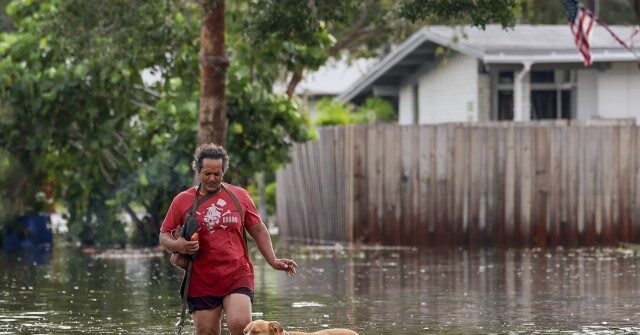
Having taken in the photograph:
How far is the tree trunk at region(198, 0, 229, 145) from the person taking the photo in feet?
75.1

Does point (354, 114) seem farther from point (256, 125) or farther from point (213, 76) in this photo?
point (213, 76)

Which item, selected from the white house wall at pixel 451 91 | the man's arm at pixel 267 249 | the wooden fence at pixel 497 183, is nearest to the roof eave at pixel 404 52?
the white house wall at pixel 451 91

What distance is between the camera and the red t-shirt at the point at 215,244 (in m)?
10.9

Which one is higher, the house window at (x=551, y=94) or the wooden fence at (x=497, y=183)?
the house window at (x=551, y=94)

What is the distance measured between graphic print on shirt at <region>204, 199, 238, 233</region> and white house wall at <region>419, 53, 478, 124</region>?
24.6 m

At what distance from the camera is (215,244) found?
10.9 meters

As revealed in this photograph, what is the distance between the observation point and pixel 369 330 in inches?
580

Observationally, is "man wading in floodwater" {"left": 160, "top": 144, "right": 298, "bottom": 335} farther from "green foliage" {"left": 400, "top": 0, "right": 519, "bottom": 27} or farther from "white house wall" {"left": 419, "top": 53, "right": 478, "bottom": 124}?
"white house wall" {"left": 419, "top": 53, "right": 478, "bottom": 124}

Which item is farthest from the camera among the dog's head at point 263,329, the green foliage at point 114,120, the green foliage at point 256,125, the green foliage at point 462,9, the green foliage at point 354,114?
the green foliage at point 354,114

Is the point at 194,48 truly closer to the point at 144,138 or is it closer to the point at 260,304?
the point at 144,138

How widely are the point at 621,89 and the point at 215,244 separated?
24859 millimetres

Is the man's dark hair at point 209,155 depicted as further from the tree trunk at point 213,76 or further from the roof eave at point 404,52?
the roof eave at point 404,52

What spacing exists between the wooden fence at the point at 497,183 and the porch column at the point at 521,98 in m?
5.77

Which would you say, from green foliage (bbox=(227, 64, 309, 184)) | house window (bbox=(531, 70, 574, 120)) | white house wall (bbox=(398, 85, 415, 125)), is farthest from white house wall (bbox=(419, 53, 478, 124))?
green foliage (bbox=(227, 64, 309, 184))
